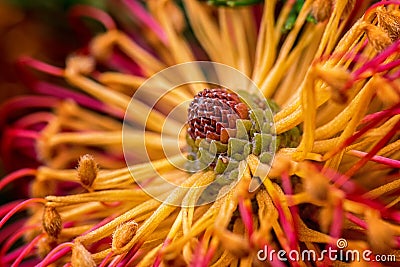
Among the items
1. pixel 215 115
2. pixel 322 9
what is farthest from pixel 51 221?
pixel 322 9

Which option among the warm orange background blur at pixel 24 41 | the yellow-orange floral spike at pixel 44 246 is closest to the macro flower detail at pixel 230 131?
the yellow-orange floral spike at pixel 44 246

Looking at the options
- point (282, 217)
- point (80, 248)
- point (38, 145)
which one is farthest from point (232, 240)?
point (38, 145)

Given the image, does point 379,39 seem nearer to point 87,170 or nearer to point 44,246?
point 87,170

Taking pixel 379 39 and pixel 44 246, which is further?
pixel 44 246

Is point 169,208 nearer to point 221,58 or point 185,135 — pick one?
point 185,135

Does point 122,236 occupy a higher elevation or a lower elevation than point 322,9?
lower

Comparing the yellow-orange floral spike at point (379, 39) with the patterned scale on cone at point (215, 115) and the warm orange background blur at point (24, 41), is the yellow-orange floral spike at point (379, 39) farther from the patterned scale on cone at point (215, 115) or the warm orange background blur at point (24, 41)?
the warm orange background blur at point (24, 41)

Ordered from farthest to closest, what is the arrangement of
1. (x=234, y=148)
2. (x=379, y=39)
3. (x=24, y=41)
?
(x=24, y=41)
(x=234, y=148)
(x=379, y=39)
